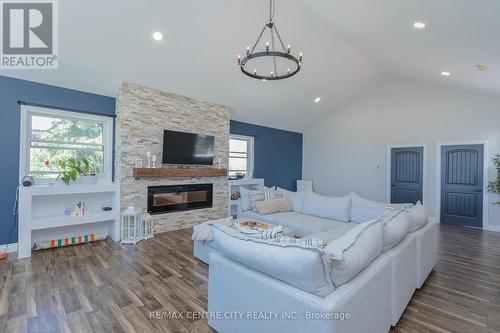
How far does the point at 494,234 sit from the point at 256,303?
6076mm

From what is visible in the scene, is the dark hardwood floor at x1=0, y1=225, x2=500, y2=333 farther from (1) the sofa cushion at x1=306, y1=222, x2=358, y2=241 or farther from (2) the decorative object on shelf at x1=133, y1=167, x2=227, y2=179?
(2) the decorative object on shelf at x1=133, y1=167, x2=227, y2=179

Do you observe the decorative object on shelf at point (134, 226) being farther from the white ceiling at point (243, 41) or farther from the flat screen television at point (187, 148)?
the white ceiling at point (243, 41)

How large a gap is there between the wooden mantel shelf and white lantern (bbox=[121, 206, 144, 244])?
641mm

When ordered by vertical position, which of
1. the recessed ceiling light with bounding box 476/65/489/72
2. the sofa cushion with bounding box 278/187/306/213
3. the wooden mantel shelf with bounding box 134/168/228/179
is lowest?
the sofa cushion with bounding box 278/187/306/213

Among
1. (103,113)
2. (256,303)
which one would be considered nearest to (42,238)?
(103,113)

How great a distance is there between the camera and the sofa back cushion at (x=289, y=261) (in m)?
1.32

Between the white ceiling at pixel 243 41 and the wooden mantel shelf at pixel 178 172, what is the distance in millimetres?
1579

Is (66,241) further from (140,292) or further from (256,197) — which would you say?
(256,197)

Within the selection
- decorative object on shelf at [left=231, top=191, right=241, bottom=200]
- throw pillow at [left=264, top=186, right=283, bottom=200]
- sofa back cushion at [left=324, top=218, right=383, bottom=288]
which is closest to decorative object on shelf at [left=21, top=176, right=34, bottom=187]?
throw pillow at [left=264, top=186, right=283, bottom=200]

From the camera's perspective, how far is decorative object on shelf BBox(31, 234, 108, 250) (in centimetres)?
376

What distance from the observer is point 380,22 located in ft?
11.3

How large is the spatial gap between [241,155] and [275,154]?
4.23 feet

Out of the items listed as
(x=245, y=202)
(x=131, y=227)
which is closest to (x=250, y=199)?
(x=245, y=202)

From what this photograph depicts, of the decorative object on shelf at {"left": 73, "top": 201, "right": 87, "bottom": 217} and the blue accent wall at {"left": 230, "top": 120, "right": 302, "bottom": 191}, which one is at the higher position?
the blue accent wall at {"left": 230, "top": 120, "right": 302, "bottom": 191}
